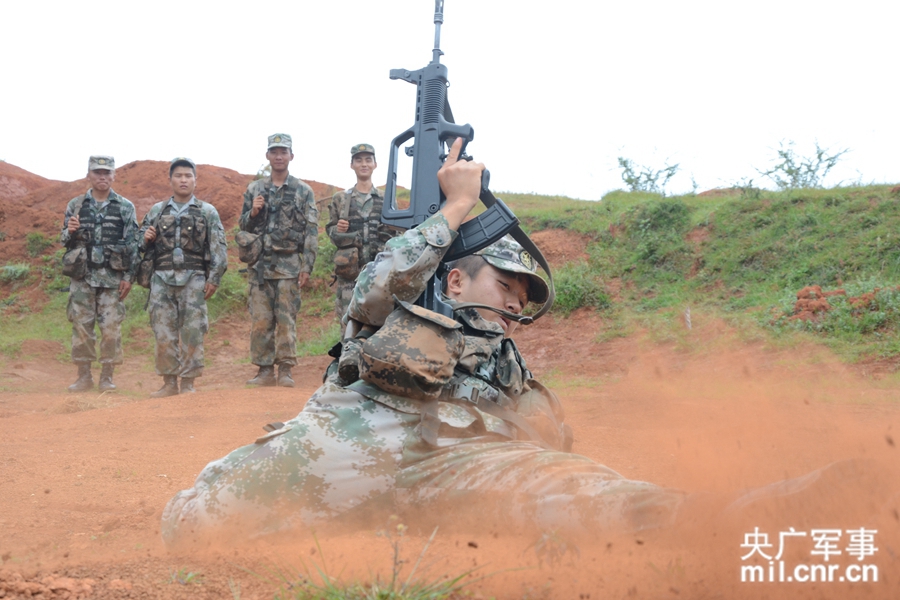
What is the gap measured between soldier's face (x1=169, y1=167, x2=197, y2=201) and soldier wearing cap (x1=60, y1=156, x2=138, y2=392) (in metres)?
1.04

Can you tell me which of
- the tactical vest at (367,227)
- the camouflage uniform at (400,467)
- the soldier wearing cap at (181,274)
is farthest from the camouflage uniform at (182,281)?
the camouflage uniform at (400,467)

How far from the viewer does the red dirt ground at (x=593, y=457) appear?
1.88m

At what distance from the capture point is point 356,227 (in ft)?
28.4

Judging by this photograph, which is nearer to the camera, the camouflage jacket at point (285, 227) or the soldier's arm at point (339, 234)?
the camouflage jacket at point (285, 227)

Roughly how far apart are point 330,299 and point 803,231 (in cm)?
846

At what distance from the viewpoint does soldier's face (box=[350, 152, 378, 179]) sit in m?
8.80

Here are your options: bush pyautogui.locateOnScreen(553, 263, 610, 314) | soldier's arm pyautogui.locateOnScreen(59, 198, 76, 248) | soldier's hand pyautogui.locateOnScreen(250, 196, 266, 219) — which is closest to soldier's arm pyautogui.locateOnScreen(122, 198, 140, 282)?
soldier's arm pyautogui.locateOnScreen(59, 198, 76, 248)

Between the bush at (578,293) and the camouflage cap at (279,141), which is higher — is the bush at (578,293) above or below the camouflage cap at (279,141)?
below

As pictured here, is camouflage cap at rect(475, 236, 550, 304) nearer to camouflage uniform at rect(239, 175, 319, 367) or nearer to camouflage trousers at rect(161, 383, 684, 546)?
camouflage trousers at rect(161, 383, 684, 546)

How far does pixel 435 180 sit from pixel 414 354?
0.92 metres

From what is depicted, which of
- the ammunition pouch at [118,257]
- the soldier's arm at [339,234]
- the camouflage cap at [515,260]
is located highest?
the soldier's arm at [339,234]

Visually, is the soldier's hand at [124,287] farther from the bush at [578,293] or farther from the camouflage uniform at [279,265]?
the bush at [578,293]

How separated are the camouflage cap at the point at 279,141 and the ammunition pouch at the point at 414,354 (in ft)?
19.7

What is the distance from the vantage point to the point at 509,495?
2.24m
